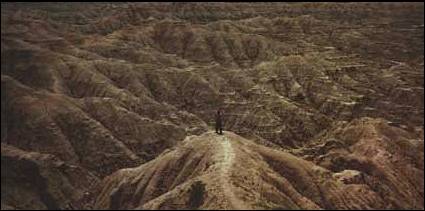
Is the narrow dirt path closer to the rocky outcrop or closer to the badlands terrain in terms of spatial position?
the rocky outcrop

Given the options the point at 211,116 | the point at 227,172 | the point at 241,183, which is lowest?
the point at 211,116

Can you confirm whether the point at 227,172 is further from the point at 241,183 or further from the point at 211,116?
the point at 211,116

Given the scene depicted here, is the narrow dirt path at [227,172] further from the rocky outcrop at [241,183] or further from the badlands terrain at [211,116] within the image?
the badlands terrain at [211,116]

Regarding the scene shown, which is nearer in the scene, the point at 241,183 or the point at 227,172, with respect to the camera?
the point at 241,183

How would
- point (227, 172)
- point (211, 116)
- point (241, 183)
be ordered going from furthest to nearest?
point (211, 116) → point (227, 172) → point (241, 183)

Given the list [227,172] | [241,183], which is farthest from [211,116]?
[241,183]

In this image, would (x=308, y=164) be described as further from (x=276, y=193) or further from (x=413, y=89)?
(x=413, y=89)

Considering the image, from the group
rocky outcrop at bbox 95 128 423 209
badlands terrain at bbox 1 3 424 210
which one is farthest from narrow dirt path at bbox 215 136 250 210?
badlands terrain at bbox 1 3 424 210
